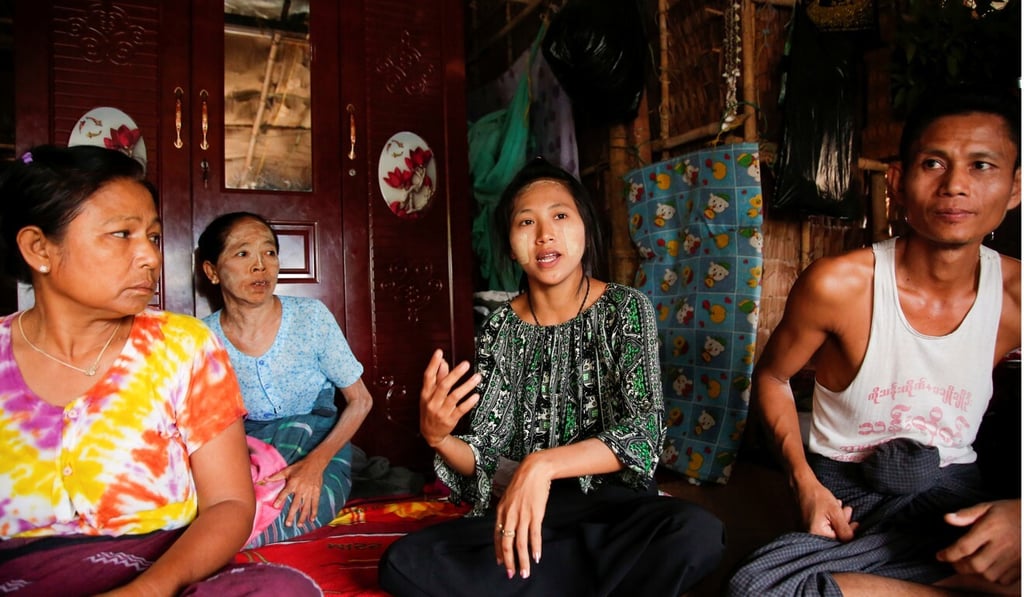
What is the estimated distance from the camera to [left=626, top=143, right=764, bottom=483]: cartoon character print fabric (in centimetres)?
307

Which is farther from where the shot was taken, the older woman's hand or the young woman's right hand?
the older woman's hand

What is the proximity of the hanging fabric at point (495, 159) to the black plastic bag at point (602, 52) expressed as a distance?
1.89 ft

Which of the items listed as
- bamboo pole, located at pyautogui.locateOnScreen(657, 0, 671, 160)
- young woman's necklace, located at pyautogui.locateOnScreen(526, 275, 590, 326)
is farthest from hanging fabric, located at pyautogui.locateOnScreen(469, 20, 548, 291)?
young woman's necklace, located at pyautogui.locateOnScreen(526, 275, 590, 326)

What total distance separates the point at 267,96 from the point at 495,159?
152 cm

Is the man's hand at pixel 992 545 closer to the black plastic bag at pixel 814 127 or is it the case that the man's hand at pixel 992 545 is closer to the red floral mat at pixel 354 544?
the red floral mat at pixel 354 544

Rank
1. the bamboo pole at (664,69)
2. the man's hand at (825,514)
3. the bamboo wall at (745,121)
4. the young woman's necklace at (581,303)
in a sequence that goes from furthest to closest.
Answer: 1. the bamboo pole at (664,69)
2. the bamboo wall at (745,121)
3. the young woman's necklace at (581,303)
4. the man's hand at (825,514)

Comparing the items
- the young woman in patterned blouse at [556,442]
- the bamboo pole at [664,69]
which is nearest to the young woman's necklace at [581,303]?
the young woman in patterned blouse at [556,442]

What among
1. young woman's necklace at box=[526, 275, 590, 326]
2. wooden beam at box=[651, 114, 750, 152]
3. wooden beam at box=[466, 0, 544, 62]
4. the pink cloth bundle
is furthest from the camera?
wooden beam at box=[466, 0, 544, 62]

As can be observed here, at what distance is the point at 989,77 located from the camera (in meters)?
2.98

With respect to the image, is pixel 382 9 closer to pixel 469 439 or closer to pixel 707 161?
pixel 707 161

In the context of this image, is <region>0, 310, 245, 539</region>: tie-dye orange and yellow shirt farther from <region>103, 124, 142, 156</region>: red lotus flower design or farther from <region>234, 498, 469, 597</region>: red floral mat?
<region>103, 124, 142, 156</region>: red lotus flower design

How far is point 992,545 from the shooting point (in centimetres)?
139

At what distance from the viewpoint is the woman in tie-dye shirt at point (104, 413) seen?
1.43m

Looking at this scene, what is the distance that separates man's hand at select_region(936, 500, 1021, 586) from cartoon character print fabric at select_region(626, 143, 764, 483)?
1628 mm
